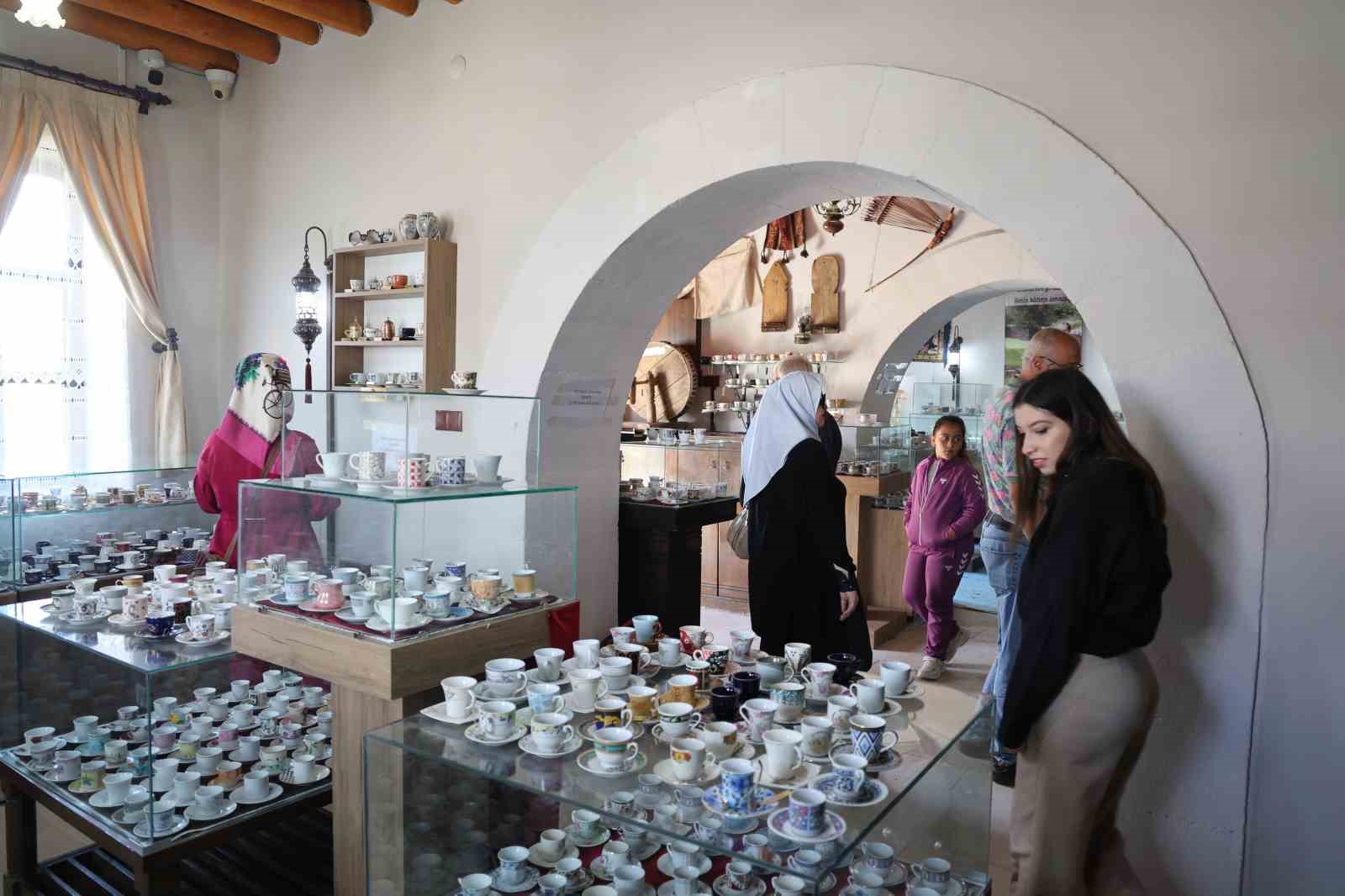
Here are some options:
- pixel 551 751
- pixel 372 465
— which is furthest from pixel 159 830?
pixel 551 751

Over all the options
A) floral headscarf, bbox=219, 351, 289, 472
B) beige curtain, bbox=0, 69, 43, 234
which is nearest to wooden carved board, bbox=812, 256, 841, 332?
floral headscarf, bbox=219, 351, 289, 472

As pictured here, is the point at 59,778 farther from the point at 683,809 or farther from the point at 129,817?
the point at 683,809

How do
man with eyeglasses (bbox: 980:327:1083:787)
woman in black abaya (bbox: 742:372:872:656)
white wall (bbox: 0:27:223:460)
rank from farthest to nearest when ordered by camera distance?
white wall (bbox: 0:27:223:460) → woman in black abaya (bbox: 742:372:872:656) → man with eyeglasses (bbox: 980:327:1083:787)

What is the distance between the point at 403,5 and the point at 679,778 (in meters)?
4.70

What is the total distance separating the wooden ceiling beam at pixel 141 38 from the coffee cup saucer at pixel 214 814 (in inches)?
202

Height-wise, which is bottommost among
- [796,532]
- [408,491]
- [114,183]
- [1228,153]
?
[796,532]

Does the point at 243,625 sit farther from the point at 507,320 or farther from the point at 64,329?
the point at 64,329

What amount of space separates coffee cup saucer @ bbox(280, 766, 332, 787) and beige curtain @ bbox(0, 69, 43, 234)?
4.84 meters

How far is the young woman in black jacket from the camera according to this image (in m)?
2.21

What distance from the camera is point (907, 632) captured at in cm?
648

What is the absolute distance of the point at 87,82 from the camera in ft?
19.7

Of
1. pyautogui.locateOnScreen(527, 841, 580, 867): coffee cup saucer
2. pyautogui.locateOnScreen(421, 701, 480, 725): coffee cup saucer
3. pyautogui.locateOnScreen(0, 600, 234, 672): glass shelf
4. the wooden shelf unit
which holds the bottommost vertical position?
pyautogui.locateOnScreen(527, 841, 580, 867): coffee cup saucer

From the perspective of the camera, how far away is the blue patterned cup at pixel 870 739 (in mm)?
1707

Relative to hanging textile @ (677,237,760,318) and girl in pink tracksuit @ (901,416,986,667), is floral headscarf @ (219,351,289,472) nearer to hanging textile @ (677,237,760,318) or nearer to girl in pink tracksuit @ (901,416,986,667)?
girl in pink tracksuit @ (901,416,986,667)
